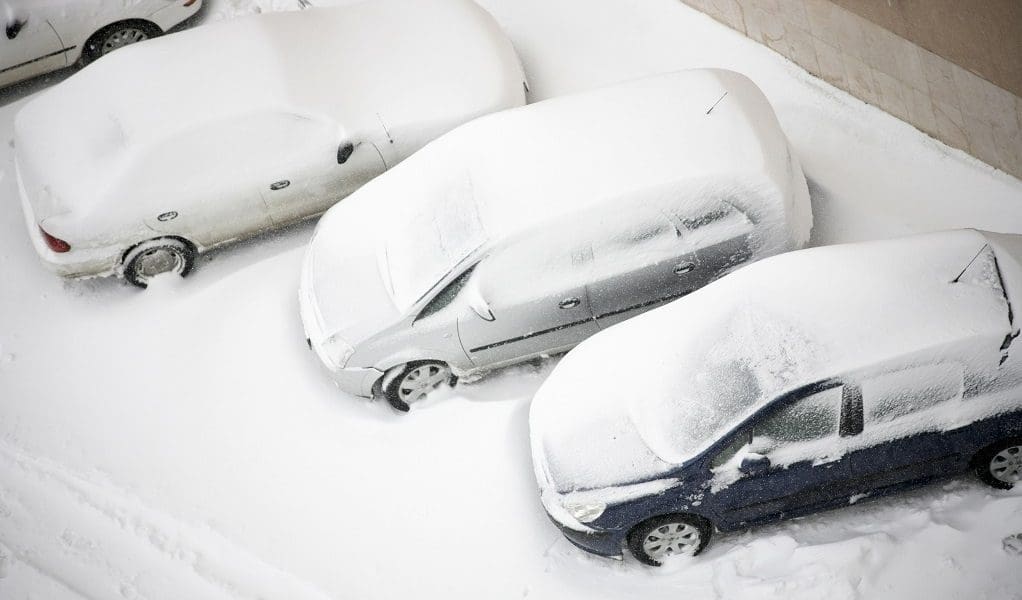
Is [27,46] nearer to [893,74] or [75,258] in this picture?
[75,258]

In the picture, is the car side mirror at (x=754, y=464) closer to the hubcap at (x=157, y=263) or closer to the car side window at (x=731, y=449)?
the car side window at (x=731, y=449)

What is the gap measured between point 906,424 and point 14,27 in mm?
8715

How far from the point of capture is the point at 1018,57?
19.8 feet

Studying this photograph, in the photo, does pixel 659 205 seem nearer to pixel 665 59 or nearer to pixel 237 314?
pixel 665 59

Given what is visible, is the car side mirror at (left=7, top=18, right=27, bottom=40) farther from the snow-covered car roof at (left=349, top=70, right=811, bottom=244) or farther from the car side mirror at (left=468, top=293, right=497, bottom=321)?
the car side mirror at (left=468, top=293, right=497, bottom=321)

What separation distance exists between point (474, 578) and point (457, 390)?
1431mm

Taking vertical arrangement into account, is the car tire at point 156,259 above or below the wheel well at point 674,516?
above

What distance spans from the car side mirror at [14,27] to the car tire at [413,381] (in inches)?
219

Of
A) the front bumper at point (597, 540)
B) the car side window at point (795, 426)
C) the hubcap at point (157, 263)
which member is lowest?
the front bumper at point (597, 540)

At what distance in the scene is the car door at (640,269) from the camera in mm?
5629

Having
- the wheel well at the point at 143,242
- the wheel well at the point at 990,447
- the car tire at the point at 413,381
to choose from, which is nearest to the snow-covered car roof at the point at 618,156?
the car tire at the point at 413,381

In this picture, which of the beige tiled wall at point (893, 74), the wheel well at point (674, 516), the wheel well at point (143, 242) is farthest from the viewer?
the wheel well at point (143, 242)

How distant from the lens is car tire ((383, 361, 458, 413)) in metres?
6.16

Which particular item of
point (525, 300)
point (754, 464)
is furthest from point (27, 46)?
point (754, 464)
